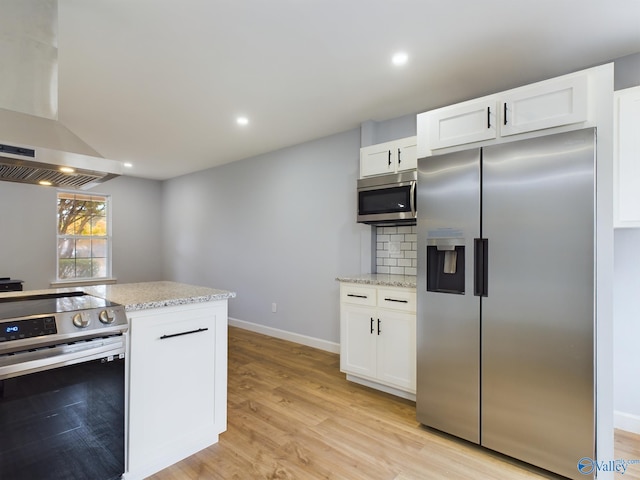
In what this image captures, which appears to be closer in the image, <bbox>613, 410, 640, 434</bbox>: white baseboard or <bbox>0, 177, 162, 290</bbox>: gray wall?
<bbox>613, 410, 640, 434</bbox>: white baseboard

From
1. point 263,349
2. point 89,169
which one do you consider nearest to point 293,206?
point 263,349

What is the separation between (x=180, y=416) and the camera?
191cm

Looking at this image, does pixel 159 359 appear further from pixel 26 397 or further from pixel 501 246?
pixel 501 246

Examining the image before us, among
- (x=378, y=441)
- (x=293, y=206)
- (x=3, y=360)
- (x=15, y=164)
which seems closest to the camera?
(x=3, y=360)

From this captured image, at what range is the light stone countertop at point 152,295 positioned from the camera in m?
1.77

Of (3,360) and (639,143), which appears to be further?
(639,143)

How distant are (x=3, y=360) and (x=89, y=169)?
1062mm

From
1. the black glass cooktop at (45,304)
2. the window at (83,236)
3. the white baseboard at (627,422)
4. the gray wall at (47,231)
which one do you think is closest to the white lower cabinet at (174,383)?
the black glass cooktop at (45,304)

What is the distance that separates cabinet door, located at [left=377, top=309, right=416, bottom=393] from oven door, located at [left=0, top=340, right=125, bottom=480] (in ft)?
6.24

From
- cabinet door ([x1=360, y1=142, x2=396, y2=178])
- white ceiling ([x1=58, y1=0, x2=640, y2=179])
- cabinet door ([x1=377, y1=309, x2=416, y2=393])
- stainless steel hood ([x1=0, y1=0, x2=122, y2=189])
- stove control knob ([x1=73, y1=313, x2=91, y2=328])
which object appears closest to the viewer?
stove control knob ([x1=73, y1=313, x2=91, y2=328])

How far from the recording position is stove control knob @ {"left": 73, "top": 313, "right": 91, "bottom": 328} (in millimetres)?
1484

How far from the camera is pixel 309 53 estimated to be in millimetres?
2299

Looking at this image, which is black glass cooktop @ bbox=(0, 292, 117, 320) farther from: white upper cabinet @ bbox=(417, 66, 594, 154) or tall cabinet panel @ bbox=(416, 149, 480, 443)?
white upper cabinet @ bbox=(417, 66, 594, 154)

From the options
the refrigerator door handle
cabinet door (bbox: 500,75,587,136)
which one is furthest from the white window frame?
cabinet door (bbox: 500,75,587,136)
